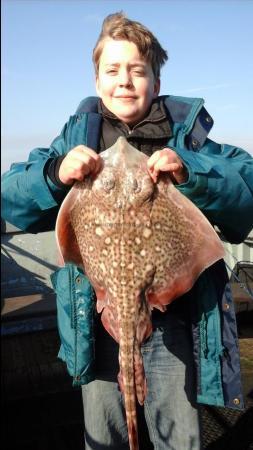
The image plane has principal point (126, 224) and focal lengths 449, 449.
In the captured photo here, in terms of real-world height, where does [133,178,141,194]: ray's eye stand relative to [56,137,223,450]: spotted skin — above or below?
above

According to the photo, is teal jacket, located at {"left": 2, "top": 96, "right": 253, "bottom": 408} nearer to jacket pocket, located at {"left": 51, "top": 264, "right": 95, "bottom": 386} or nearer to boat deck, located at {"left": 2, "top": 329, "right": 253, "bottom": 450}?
jacket pocket, located at {"left": 51, "top": 264, "right": 95, "bottom": 386}

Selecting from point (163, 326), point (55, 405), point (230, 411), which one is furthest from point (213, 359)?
point (55, 405)

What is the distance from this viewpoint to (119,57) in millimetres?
2316

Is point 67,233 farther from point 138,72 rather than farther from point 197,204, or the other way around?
point 138,72

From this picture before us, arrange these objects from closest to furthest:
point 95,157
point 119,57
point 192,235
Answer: point 95,157
point 192,235
point 119,57

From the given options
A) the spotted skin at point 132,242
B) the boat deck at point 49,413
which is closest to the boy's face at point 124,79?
the spotted skin at point 132,242

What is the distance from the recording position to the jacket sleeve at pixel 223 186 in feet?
6.75

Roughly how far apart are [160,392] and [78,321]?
603 mm

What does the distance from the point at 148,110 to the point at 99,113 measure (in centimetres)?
28

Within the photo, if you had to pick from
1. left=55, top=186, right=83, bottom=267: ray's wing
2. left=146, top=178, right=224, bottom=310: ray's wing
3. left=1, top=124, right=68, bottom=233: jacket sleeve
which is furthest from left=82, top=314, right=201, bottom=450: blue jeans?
left=1, top=124, right=68, bottom=233: jacket sleeve

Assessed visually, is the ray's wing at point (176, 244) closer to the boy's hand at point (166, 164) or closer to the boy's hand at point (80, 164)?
the boy's hand at point (166, 164)

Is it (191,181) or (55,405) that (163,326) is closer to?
(191,181)

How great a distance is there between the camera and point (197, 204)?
6.99ft

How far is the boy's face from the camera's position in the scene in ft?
7.59
